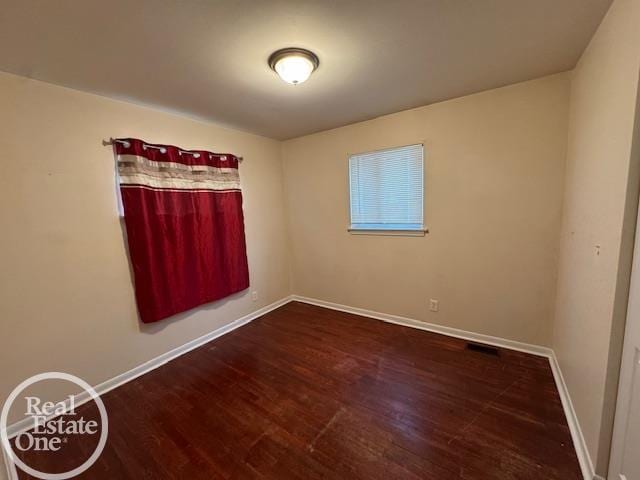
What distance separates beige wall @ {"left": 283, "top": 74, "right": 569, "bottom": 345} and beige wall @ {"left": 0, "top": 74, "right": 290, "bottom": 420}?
6.96ft

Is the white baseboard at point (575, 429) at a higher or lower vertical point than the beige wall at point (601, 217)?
lower

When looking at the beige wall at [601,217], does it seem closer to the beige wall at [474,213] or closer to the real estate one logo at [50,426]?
the beige wall at [474,213]

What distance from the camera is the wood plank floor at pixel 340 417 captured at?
1.39m

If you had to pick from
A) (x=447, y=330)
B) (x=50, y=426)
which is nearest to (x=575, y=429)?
(x=447, y=330)

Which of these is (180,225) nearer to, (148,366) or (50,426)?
(148,366)

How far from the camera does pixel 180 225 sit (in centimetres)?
250

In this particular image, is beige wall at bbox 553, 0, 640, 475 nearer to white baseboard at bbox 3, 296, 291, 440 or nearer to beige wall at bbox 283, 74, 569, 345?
beige wall at bbox 283, 74, 569, 345

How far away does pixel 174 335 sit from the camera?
8.38 feet

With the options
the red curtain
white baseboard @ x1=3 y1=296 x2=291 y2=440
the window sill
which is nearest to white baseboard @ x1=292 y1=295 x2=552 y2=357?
the window sill

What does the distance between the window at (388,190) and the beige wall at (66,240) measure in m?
2.02

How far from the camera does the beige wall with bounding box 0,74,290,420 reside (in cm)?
167

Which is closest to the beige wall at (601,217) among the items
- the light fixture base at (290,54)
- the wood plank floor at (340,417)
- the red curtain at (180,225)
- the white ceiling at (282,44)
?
the white ceiling at (282,44)

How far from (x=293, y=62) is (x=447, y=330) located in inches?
111

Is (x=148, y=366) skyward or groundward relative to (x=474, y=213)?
groundward
